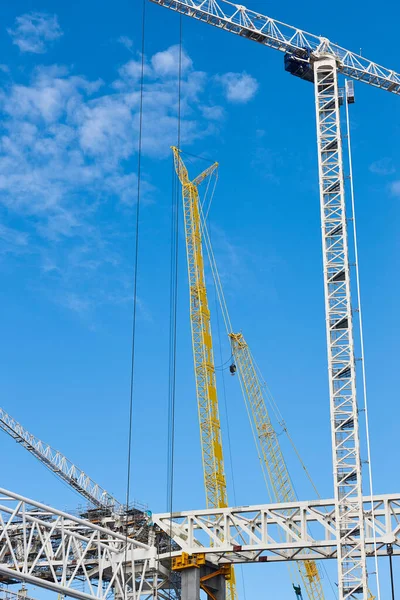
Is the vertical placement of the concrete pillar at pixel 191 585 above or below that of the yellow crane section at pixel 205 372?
below

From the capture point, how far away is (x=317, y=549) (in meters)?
61.9

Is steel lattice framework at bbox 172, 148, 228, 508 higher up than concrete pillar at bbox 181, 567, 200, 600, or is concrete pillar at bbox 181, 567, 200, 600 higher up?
steel lattice framework at bbox 172, 148, 228, 508

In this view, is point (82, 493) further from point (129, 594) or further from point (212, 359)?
point (129, 594)

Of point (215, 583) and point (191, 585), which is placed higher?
point (215, 583)

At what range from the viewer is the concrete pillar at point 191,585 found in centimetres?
6384

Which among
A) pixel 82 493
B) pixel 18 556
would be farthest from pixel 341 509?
pixel 82 493

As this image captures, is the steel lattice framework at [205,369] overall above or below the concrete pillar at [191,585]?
above

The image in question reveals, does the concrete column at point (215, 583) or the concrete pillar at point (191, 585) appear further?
the concrete column at point (215, 583)

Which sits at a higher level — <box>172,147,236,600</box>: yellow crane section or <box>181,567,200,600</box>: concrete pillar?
<box>172,147,236,600</box>: yellow crane section

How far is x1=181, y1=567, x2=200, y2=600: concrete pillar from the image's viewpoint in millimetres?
63844

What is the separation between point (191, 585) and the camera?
6397 cm

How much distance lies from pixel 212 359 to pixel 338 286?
32.4 m

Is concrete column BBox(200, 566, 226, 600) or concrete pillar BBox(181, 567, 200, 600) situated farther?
concrete column BBox(200, 566, 226, 600)

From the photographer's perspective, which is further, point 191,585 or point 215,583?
point 215,583
